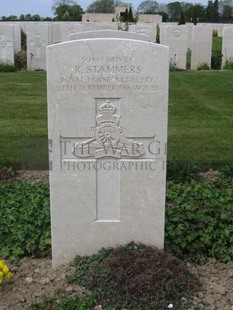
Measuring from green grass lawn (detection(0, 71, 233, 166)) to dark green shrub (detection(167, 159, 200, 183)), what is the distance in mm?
422

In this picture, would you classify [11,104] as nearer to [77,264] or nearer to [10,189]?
[10,189]

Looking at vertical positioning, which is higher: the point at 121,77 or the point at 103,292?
the point at 121,77

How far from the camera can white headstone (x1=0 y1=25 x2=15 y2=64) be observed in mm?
17000

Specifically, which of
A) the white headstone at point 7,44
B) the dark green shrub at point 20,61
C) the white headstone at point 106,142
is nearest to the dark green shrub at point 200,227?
the white headstone at point 106,142

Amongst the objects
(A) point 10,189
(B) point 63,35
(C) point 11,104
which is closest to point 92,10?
(B) point 63,35

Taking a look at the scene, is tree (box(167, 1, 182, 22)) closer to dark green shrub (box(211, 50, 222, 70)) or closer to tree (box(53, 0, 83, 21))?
tree (box(53, 0, 83, 21))

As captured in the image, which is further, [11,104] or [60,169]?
[11,104]

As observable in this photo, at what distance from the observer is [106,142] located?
11.6 feet

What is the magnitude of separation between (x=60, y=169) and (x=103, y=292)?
0.85 m

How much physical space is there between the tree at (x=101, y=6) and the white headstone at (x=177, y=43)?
2241 inches

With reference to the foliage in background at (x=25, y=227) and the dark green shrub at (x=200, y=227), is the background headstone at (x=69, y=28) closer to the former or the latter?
the foliage in background at (x=25, y=227)

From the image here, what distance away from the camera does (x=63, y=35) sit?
19.6m

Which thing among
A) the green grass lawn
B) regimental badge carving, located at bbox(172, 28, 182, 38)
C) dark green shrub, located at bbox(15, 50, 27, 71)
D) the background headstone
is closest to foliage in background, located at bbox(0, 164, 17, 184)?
the green grass lawn

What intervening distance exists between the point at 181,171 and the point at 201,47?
13099mm
